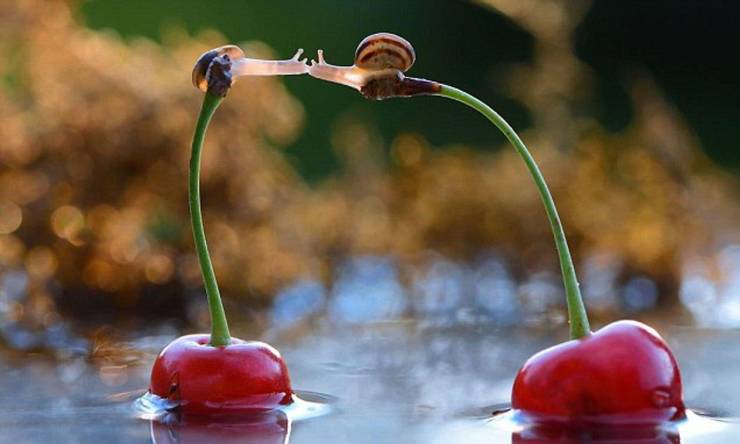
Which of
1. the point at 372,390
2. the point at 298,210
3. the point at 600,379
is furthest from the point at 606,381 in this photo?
the point at 298,210

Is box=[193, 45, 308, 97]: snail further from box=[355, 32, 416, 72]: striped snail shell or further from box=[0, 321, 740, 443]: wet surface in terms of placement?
box=[0, 321, 740, 443]: wet surface

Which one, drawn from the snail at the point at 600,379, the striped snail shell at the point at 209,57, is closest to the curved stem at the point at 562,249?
the snail at the point at 600,379

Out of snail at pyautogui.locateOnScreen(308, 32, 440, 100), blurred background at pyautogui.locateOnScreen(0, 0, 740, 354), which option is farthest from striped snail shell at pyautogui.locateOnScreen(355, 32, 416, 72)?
blurred background at pyautogui.locateOnScreen(0, 0, 740, 354)

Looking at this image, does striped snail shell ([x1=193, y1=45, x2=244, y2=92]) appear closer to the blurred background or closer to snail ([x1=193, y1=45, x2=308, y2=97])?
snail ([x1=193, y1=45, x2=308, y2=97])

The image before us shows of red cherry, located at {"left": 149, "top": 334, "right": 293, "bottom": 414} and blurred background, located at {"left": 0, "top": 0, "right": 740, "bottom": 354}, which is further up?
blurred background, located at {"left": 0, "top": 0, "right": 740, "bottom": 354}

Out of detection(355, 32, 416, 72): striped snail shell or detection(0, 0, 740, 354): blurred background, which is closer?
detection(355, 32, 416, 72): striped snail shell

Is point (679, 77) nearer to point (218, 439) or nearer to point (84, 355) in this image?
point (84, 355)

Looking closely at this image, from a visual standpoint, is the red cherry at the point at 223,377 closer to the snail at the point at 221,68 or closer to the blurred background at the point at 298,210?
the snail at the point at 221,68

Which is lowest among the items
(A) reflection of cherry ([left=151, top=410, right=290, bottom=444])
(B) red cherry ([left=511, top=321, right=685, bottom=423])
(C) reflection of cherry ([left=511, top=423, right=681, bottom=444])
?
(C) reflection of cherry ([left=511, top=423, right=681, bottom=444])
